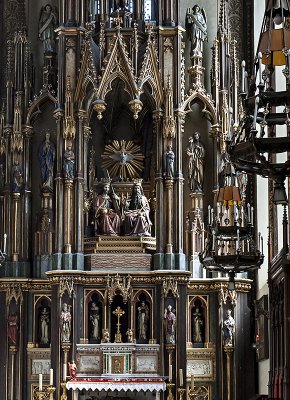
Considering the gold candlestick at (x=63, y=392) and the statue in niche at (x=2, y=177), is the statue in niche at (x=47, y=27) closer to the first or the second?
→ the statue in niche at (x=2, y=177)

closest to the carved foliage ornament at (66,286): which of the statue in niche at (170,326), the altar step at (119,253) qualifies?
the altar step at (119,253)

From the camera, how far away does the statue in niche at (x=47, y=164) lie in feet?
107

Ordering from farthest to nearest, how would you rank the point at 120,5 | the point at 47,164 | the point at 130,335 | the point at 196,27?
the point at 196,27
the point at 120,5
the point at 47,164
the point at 130,335

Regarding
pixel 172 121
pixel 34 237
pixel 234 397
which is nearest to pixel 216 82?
pixel 172 121

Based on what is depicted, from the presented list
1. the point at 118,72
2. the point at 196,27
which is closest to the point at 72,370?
the point at 118,72

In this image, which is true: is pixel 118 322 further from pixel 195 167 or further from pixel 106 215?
pixel 195 167

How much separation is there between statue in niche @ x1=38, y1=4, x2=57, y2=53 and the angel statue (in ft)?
13.9

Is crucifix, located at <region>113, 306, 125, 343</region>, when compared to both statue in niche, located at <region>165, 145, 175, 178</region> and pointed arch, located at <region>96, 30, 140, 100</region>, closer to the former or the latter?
statue in niche, located at <region>165, 145, 175, 178</region>

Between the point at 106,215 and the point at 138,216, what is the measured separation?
38.0 inches

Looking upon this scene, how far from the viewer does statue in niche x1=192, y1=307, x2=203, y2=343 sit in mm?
32031

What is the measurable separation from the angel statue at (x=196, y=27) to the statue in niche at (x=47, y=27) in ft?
13.9

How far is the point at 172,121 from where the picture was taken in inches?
1266

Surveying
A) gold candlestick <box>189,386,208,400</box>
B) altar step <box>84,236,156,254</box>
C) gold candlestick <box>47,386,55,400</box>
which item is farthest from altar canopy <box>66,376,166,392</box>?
altar step <box>84,236,156,254</box>

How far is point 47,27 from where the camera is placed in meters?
33.8
